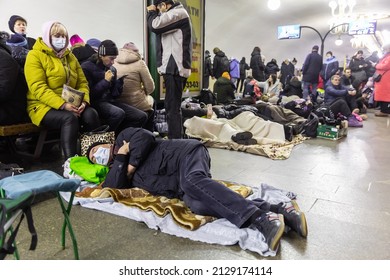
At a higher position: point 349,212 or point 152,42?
point 152,42

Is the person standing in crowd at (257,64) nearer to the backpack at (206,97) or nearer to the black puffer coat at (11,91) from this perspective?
the backpack at (206,97)

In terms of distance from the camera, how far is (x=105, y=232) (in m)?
2.22

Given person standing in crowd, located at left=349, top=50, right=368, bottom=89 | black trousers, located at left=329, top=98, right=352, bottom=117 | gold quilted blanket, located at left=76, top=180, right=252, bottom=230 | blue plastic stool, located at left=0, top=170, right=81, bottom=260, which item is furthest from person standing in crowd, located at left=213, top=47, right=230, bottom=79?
blue plastic stool, located at left=0, top=170, right=81, bottom=260

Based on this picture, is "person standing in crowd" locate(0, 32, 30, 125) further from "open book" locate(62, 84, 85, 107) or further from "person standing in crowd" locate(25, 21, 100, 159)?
"open book" locate(62, 84, 85, 107)

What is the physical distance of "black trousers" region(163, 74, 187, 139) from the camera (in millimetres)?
4320

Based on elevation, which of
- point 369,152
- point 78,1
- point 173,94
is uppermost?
point 78,1

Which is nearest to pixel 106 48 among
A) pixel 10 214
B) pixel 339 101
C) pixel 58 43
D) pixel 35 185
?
pixel 58 43

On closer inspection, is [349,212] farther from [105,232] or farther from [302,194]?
[105,232]

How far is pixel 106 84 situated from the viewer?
156 inches

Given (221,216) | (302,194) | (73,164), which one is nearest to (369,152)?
(302,194)

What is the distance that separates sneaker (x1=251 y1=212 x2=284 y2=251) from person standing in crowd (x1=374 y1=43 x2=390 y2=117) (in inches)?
297

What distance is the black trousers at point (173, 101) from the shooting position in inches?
170

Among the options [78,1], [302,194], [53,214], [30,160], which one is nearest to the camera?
[53,214]
